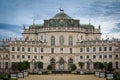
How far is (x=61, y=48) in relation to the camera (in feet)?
356

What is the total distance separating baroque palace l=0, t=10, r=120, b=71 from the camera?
10338 centimetres

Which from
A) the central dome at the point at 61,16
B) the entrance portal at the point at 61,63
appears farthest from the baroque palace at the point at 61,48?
the central dome at the point at 61,16

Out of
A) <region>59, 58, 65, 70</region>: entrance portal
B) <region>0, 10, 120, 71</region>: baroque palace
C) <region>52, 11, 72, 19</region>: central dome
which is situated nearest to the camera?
<region>0, 10, 120, 71</region>: baroque palace

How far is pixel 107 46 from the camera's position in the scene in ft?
340

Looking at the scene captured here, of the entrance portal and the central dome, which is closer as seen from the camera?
the entrance portal

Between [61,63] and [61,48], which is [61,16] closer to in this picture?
[61,48]

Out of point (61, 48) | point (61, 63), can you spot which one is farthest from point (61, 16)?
point (61, 63)

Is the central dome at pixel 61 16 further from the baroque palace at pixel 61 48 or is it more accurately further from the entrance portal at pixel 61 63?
the entrance portal at pixel 61 63

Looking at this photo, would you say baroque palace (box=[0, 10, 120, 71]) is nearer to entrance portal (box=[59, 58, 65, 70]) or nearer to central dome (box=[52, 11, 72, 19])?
entrance portal (box=[59, 58, 65, 70])

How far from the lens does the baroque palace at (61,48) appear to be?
339 ft

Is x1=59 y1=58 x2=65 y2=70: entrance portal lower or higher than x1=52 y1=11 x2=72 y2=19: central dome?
lower

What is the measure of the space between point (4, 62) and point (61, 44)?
1743cm

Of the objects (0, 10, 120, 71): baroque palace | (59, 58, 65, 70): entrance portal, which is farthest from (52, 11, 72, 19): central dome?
(59, 58, 65, 70): entrance portal

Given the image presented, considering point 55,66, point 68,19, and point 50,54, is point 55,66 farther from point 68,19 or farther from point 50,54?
point 68,19
